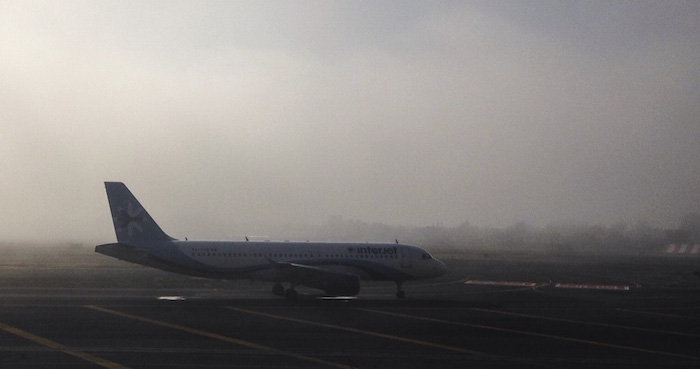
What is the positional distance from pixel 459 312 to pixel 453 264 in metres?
52.8

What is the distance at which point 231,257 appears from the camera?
4272 cm

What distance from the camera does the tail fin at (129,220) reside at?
140ft

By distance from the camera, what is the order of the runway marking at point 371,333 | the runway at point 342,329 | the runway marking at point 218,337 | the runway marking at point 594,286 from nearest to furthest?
the runway marking at point 218,337 → the runway at point 342,329 → the runway marking at point 371,333 → the runway marking at point 594,286

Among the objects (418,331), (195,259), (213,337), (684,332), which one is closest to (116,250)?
(195,259)

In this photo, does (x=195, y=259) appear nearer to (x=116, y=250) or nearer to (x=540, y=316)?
(x=116, y=250)

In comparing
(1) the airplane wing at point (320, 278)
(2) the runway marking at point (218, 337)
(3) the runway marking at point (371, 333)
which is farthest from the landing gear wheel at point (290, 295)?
(2) the runway marking at point (218, 337)

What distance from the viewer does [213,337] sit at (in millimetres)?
25797

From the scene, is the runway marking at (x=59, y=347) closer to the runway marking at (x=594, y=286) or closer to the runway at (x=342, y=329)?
the runway at (x=342, y=329)

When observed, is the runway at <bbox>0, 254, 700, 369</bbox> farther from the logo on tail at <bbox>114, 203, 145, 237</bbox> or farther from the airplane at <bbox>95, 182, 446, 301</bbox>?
the logo on tail at <bbox>114, 203, 145, 237</bbox>

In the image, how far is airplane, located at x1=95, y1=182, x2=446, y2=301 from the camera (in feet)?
138

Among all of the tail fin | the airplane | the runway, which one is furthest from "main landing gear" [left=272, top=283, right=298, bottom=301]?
the tail fin

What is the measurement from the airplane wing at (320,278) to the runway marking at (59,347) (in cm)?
1737

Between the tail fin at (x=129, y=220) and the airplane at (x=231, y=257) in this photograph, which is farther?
the tail fin at (x=129, y=220)

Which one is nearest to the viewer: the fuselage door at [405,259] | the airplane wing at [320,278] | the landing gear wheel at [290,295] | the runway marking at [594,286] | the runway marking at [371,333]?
the runway marking at [371,333]
